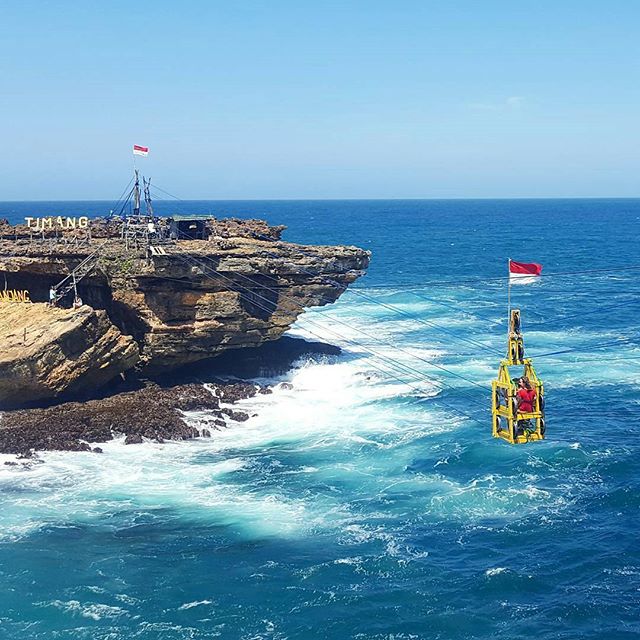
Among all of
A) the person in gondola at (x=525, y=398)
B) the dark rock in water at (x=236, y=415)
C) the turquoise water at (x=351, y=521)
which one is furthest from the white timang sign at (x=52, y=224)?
the person in gondola at (x=525, y=398)

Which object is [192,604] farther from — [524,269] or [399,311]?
[399,311]

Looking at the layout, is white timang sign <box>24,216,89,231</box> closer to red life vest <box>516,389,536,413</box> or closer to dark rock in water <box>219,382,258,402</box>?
dark rock in water <box>219,382,258,402</box>

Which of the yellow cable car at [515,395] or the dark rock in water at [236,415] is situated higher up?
the yellow cable car at [515,395]

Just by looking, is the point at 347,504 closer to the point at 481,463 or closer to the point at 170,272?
the point at 481,463

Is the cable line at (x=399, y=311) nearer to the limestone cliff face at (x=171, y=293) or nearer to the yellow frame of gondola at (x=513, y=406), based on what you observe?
the limestone cliff face at (x=171, y=293)

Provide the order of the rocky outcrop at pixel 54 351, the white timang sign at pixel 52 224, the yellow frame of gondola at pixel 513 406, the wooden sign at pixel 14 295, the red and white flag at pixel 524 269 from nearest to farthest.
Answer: the yellow frame of gondola at pixel 513 406
the red and white flag at pixel 524 269
the rocky outcrop at pixel 54 351
the wooden sign at pixel 14 295
the white timang sign at pixel 52 224

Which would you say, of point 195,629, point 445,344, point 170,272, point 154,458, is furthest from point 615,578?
point 445,344

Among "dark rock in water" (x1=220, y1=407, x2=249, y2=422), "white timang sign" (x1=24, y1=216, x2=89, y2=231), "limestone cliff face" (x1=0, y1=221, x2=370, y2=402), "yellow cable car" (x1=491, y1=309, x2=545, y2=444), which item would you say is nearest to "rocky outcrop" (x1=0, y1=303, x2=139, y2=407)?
"limestone cliff face" (x1=0, y1=221, x2=370, y2=402)
